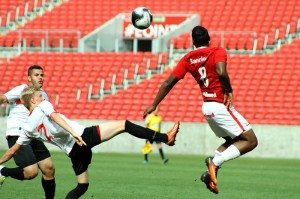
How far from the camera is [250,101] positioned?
30344 millimetres

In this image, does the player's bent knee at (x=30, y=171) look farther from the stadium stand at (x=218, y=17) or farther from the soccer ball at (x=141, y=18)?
the stadium stand at (x=218, y=17)

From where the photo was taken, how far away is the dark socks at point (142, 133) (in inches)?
428

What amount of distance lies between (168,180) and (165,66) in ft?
52.4

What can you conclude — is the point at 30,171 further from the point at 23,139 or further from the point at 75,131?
the point at 75,131

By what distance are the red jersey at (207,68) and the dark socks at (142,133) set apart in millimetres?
1012

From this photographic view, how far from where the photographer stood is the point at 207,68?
11.4 m

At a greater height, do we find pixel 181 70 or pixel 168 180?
pixel 181 70

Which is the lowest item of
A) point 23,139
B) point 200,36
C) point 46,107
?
point 23,139

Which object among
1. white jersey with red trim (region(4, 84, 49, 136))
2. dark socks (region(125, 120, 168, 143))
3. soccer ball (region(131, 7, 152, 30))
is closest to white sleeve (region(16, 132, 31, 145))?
white jersey with red trim (region(4, 84, 49, 136))

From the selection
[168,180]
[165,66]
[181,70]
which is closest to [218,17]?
[165,66]

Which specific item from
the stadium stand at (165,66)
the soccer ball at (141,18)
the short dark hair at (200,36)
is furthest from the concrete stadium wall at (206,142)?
the short dark hair at (200,36)

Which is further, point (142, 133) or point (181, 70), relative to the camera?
point (181, 70)

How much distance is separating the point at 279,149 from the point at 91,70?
954 centimetres

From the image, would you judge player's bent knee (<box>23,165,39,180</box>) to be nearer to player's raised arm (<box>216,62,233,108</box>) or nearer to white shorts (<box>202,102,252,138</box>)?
white shorts (<box>202,102,252,138</box>)
